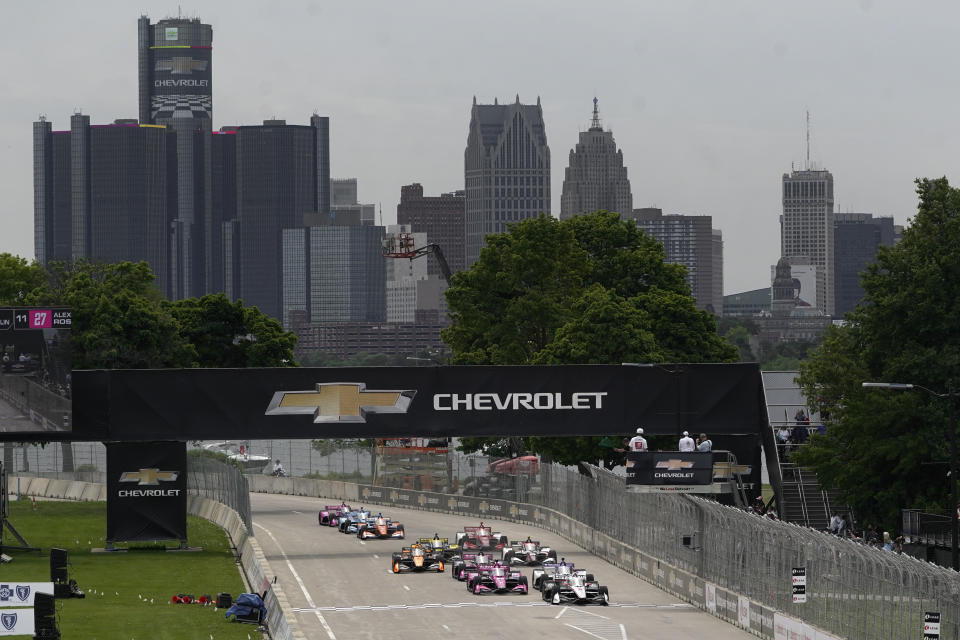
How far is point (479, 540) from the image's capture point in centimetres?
5719

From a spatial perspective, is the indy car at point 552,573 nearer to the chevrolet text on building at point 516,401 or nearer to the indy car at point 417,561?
the indy car at point 417,561

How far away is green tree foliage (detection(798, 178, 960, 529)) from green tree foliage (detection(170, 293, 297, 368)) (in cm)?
4931

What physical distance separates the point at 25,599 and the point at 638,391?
84.8 ft

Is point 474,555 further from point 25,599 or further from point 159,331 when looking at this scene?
point 159,331

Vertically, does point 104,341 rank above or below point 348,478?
above

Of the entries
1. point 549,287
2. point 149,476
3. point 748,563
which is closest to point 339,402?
point 149,476

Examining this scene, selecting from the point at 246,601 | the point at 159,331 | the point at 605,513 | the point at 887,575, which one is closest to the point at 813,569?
the point at 887,575

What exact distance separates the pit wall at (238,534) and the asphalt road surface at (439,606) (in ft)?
2.86

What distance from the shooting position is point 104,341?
91188mm

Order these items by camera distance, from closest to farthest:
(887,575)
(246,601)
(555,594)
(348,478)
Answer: (887,575), (246,601), (555,594), (348,478)

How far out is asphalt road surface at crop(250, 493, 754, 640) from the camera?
41.3 metres

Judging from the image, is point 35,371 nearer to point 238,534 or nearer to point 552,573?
point 238,534

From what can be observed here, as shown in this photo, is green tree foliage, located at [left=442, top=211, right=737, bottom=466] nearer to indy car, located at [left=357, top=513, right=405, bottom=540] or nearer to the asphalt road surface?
indy car, located at [left=357, top=513, right=405, bottom=540]

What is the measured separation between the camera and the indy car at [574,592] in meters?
46.1
